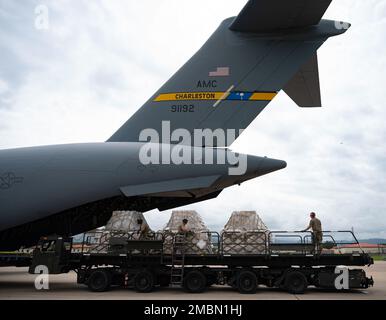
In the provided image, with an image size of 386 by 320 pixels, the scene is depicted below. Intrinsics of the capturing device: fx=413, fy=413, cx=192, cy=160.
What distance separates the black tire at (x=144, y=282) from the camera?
10164mm

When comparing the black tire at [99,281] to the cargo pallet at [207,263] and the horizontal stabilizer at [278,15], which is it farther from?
the horizontal stabilizer at [278,15]

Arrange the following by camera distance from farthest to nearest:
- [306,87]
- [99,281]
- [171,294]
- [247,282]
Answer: [306,87] → [99,281] → [247,282] → [171,294]

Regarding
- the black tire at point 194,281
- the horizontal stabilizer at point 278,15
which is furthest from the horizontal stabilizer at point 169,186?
the horizontal stabilizer at point 278,15

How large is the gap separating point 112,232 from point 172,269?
1.91 metres

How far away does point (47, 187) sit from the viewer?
32.5 ft

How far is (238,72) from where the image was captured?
1010 centimetres

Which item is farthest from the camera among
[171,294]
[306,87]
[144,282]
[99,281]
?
[306,87]

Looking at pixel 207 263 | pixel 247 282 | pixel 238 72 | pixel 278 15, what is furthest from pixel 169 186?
pixel 278 15

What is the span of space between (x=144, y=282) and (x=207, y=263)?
64.0 inches

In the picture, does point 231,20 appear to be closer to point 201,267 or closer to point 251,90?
point 251,90

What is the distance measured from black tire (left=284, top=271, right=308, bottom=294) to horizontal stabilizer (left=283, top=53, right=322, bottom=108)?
465cm

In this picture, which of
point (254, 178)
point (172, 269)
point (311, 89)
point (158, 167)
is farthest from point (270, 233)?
point (311, 89)

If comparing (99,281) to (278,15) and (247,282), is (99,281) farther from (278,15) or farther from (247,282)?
(278,15)

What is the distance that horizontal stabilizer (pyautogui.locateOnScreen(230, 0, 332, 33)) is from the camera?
8.98 m
